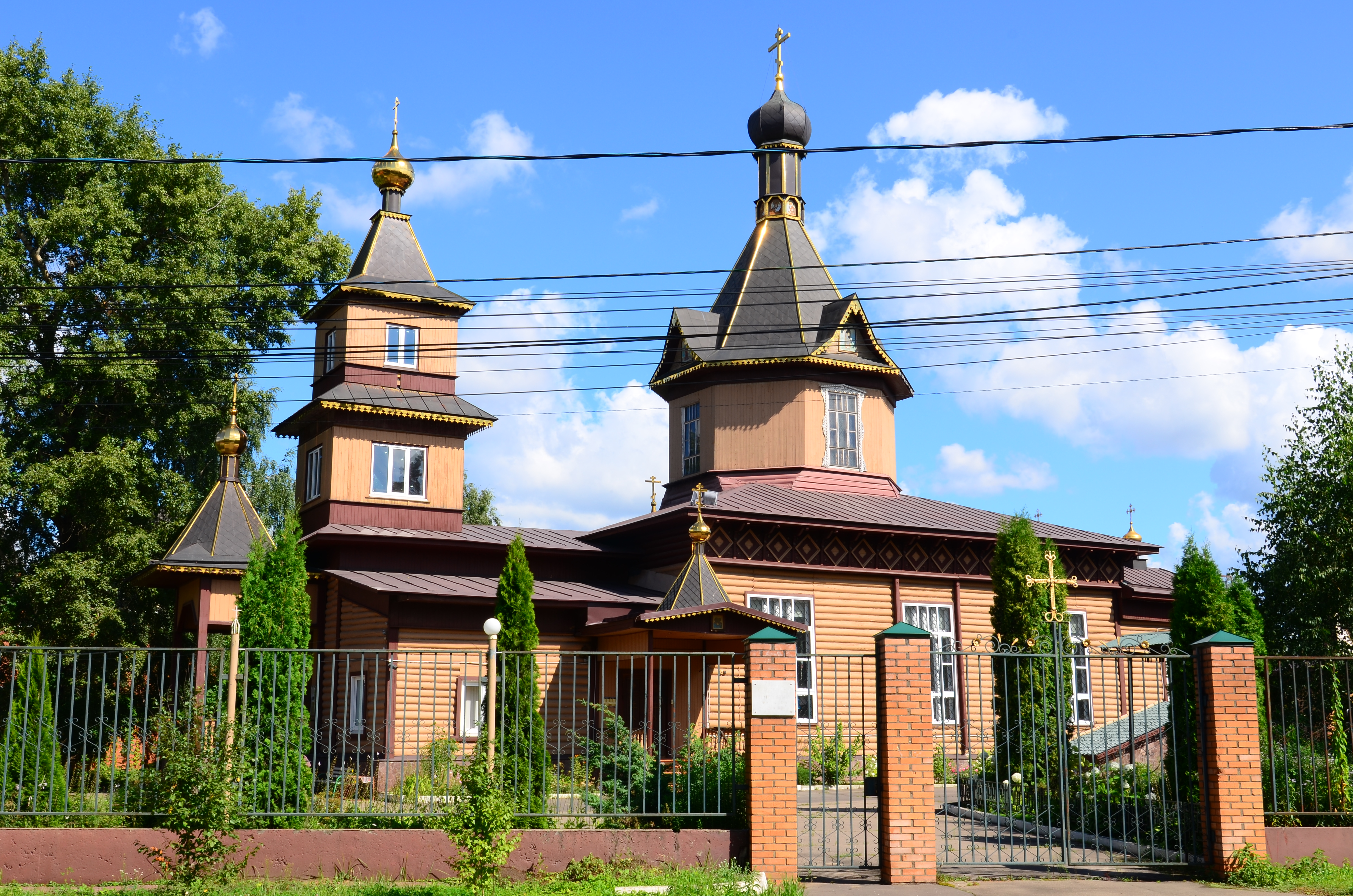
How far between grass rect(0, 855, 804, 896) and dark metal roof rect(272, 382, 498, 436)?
1296 centimetres

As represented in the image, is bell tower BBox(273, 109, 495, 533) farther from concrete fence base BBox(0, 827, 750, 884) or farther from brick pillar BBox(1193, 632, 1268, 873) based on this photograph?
brick pillar BBox(1193, 632, 1268, 873)

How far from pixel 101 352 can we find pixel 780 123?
15725 mm

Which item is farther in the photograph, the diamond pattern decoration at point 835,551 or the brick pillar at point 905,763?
the diamond pattern decoration at point 835,551

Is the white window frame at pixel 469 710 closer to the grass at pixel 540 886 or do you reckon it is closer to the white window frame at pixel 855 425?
the grass at pixel 540 886

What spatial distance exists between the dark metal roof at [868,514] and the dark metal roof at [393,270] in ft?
18.9

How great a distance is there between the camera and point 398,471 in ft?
73.8

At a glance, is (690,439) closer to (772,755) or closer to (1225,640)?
(1225,640)

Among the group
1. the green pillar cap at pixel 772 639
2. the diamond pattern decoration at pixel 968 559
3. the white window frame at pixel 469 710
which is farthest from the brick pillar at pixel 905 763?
the diamond pattern decoration at pixel 968 559

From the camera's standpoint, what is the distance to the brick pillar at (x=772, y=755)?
10156 mm

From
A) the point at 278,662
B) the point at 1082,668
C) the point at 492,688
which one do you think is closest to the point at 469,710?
the point at 278,662

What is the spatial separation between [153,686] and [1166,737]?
65.5ft

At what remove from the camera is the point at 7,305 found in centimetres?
2566

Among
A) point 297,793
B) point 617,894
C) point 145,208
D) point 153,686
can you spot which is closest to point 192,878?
point 297,793

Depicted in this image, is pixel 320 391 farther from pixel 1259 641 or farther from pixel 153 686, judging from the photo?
pixel 1259 641
